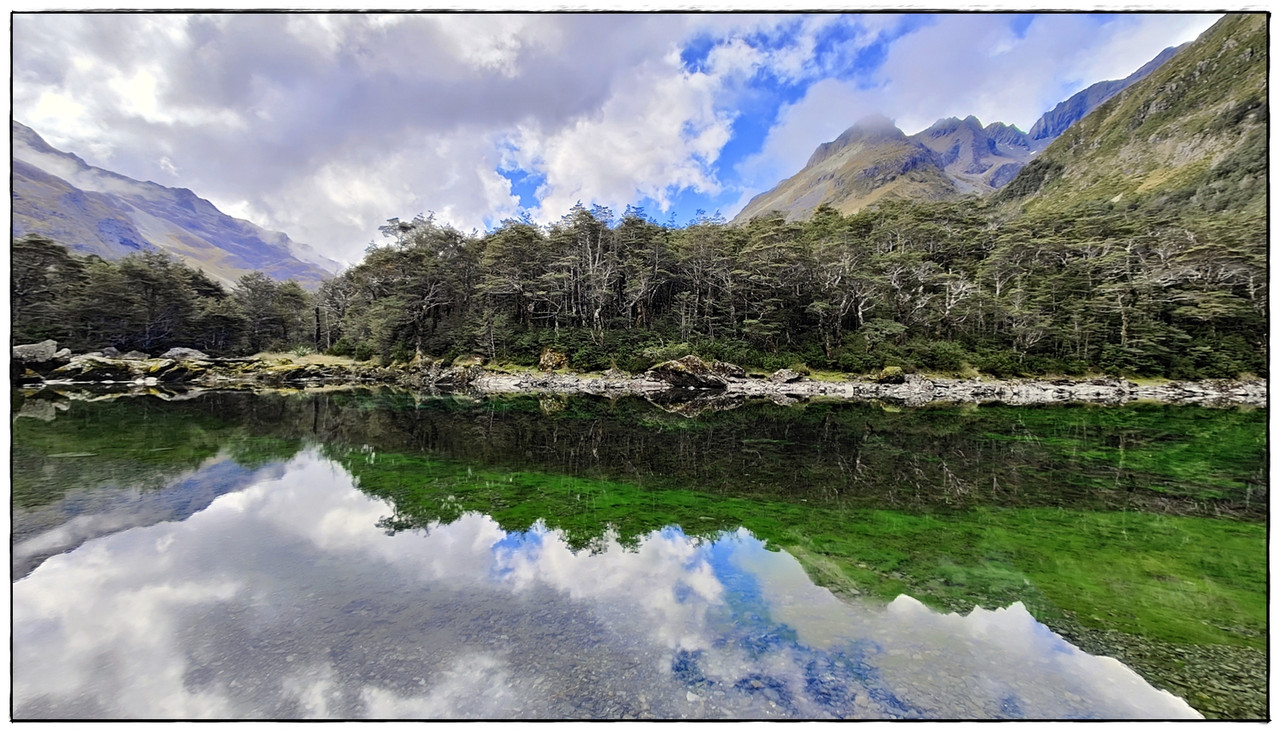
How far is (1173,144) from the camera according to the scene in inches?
2432

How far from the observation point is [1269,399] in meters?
3.86

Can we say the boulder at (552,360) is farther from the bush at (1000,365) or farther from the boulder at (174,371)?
the bush at (1000,365)

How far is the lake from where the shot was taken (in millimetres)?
3424

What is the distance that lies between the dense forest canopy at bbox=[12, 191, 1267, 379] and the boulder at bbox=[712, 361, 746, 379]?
4.73 ft

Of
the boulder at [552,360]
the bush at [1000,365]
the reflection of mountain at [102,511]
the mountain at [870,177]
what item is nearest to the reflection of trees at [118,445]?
the reflection of mountain at [102,511]

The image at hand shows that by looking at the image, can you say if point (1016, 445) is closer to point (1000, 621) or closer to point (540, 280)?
point (1000, 621)

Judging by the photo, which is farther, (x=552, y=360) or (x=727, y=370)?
(x=552, y=360)

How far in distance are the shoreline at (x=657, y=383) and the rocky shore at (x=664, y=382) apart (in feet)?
0.17

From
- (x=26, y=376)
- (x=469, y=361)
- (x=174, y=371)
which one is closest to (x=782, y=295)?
(x=469, y=361)

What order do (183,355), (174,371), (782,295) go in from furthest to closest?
(183,355)
(782,295)
(174,371)

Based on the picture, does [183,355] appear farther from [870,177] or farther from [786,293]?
[870,177]

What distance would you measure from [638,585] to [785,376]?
1061 inches

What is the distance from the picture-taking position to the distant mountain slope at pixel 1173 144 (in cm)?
4894

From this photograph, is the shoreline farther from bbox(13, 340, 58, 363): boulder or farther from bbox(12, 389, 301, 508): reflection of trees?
bbox(12, 389, 301, 508): reflection of trees
